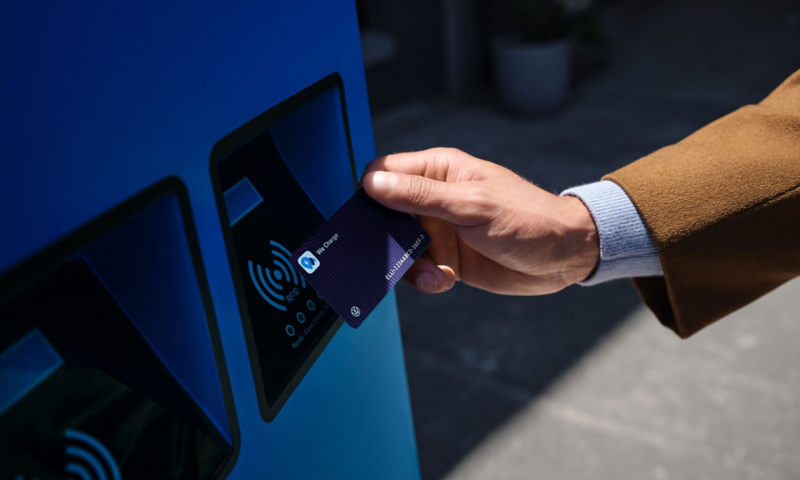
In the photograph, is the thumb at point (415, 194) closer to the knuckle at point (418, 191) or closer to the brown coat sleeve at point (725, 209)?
the knuckle at point (418, 191)

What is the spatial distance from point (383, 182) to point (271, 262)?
0.16 meters

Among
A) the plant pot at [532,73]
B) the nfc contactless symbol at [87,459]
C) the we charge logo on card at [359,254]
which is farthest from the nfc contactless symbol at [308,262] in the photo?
the plant pot at [532,73]

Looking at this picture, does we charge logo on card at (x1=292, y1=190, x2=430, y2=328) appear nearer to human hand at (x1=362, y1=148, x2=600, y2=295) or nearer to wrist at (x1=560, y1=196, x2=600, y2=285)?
human hand at (x1=362, y1=148, x2=600, y2=295)

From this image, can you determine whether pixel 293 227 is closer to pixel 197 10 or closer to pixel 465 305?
pixel 197 10

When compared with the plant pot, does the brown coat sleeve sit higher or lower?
higher

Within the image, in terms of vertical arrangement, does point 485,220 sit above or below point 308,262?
below

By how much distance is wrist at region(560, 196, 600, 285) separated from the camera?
965mm

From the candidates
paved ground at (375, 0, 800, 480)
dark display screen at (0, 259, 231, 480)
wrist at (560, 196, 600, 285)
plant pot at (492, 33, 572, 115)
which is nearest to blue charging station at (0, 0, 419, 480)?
dark display screen at (0, 259, 231, 480)

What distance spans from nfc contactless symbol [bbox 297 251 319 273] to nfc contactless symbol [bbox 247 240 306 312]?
0.03 meters

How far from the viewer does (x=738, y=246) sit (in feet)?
3.06

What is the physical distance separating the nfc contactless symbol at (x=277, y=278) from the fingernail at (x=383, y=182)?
4.9 inches

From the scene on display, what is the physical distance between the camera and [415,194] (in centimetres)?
74

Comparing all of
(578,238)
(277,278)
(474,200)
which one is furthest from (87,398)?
(578,238)

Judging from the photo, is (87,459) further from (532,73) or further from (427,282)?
(532,73)
